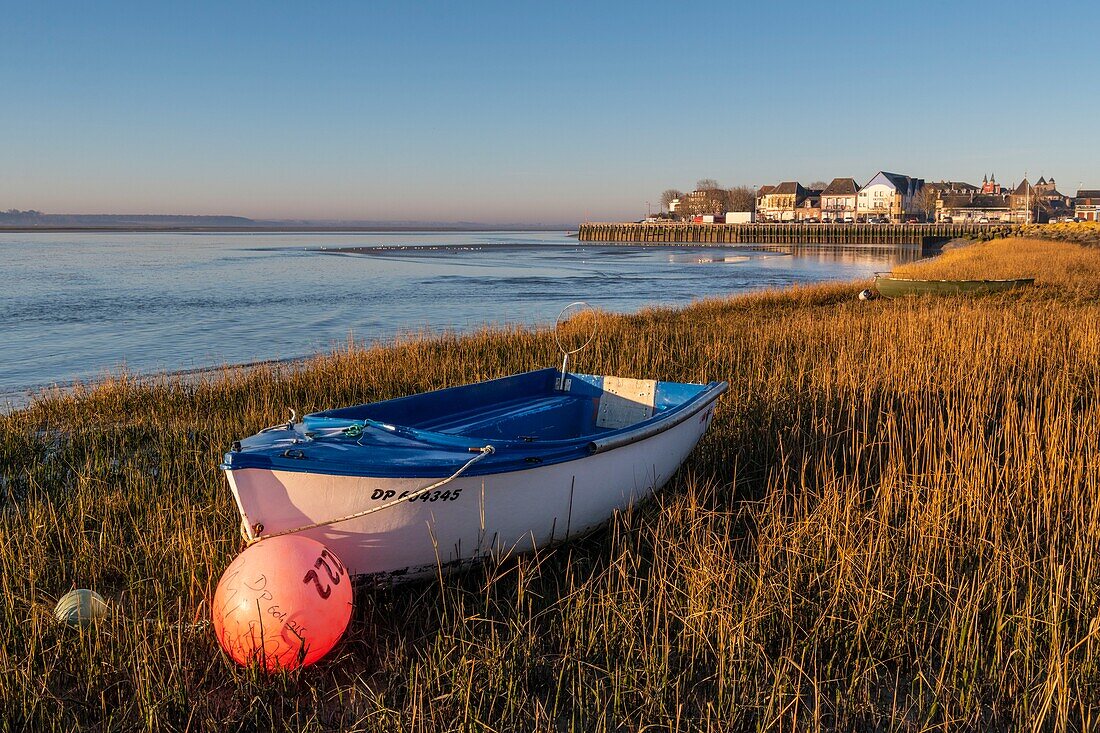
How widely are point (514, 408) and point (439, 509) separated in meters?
2.19

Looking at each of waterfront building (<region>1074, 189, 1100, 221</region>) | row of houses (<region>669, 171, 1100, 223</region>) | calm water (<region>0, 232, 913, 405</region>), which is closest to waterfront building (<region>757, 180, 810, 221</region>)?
row of houses (<region>669, 171, 1100, 223</region>)

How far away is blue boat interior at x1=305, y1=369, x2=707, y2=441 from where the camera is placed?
5.62 m

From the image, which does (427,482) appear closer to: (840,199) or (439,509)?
(439,509)

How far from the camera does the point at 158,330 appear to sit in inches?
774

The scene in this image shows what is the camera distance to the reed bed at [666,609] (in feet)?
10.8

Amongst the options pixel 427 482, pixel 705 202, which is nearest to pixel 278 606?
pixel 427 482

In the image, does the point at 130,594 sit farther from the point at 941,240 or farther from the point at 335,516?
the point at 941,240

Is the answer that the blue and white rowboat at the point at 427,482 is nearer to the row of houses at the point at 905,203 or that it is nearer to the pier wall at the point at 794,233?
the pier wall at the point at 794,233

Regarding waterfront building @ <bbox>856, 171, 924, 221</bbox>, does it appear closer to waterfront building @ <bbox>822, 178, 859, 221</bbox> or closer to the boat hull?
waterfront building @ <bbox>822, 178, 859, 221</bbox>

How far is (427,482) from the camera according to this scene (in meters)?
4.04

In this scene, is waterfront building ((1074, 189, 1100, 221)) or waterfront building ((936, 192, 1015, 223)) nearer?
waterfront building ((936, 192, 1015, 223))

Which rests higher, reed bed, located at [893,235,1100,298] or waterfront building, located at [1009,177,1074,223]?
waterfront building, located at [1009,177,1074,223]

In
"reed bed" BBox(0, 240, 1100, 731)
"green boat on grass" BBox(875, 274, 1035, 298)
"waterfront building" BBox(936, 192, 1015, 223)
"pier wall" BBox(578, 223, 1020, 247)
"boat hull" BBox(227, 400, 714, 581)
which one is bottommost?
"reed bed" BBox(0, 240, 1100, 731)

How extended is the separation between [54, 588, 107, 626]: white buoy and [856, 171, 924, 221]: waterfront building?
122756mm
